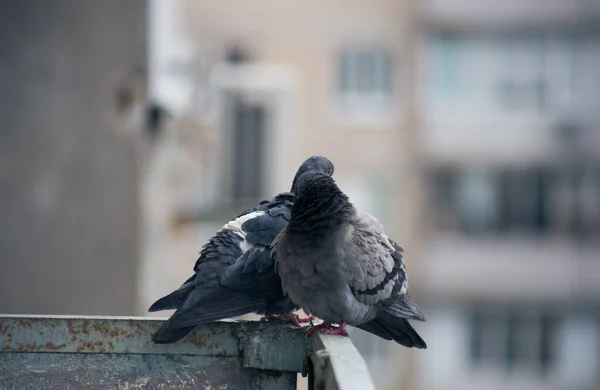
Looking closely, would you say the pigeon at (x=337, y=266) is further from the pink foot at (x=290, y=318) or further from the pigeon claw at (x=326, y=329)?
the pigeon claw at (x=326, y=329)

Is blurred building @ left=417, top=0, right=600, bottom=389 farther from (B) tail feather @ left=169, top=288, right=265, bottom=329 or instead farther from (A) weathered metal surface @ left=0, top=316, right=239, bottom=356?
(A) weathered metal surface @ left=0, top=316, right=239, bottom=356

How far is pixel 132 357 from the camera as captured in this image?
333cm

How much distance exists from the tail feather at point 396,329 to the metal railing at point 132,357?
687mm

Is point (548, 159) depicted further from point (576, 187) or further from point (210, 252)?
point (210, 252)

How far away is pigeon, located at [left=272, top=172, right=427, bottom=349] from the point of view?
3.77 m

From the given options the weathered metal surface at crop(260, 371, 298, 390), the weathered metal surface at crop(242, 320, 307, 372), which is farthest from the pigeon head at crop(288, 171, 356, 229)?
the weathered metal surface at crop(260, 371, 298, 390)

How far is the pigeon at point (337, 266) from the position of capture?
3771 millimetres

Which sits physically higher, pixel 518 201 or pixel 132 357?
pixel 132 357

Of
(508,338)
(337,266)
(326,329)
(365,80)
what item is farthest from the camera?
(508,338)

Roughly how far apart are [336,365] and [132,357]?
901 mm

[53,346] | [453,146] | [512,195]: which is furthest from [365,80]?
[53,346]

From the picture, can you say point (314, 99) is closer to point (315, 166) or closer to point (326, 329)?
point (315, 166)

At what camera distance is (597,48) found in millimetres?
19188

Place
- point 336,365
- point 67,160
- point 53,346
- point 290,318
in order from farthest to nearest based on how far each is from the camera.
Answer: point 67,160 → point 290,318 → point 53,346 → point 336,365
